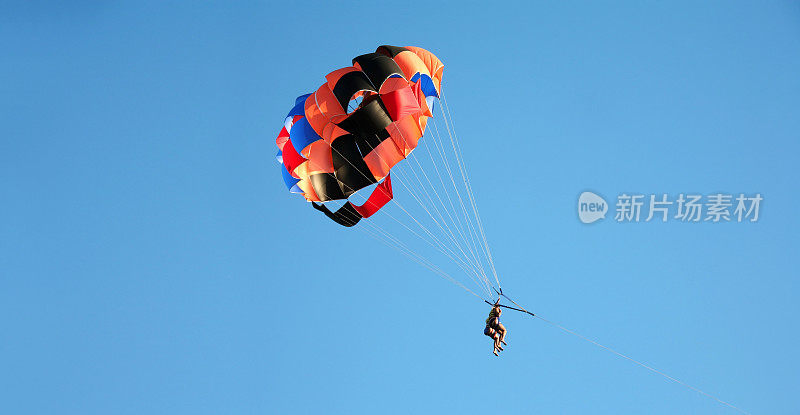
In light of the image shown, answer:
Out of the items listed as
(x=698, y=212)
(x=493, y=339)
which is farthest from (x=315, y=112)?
(x=698, y=212)

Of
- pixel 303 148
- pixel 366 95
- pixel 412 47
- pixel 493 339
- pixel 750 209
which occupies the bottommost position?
pixel 493 339

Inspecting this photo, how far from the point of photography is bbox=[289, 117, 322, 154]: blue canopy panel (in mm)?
17516

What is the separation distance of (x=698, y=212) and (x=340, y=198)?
7958mm

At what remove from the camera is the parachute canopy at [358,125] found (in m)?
17.0

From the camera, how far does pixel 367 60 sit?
17.2 m

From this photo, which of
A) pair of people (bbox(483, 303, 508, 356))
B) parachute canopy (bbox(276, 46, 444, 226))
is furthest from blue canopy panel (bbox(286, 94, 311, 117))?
pair of people (bbox(483, 303, 508, 356))

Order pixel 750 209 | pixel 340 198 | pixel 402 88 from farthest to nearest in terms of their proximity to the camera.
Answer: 1. pixel 750 209
2. pixel 340 198
3. pixel 402 88

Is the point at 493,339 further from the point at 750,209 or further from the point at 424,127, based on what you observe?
the point at 750,209

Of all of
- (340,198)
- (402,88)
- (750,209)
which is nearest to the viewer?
(402,88)

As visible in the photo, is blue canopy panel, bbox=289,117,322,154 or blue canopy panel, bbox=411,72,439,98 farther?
blue canopy panel, bbox=411,72,439,98

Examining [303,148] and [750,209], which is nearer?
[303,148]

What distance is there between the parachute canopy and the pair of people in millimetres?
3092

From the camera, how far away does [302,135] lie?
691 inches

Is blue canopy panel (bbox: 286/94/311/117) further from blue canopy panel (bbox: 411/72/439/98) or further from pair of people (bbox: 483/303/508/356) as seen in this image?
pair of people (bbox: 483/303/508/356)
